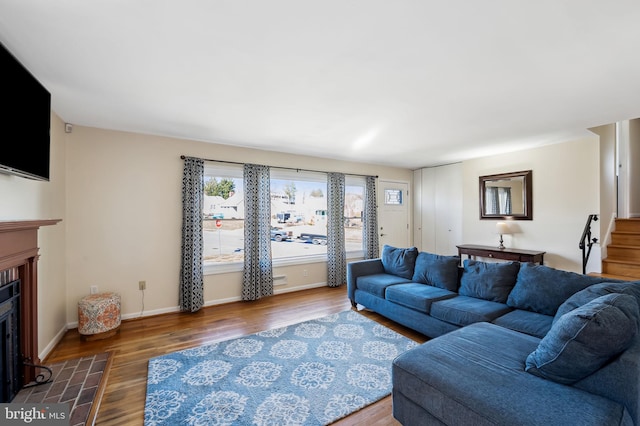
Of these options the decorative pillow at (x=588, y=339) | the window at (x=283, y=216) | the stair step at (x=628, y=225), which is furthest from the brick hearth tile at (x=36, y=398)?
the stair step at (x=628, y=225)

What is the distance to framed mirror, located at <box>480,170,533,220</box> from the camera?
4660 mm

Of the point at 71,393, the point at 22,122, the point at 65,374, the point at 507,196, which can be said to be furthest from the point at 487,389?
the point at 507,196

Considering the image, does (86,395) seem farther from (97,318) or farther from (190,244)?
(190,244)

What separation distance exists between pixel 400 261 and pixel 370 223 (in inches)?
70.6

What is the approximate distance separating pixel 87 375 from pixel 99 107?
2556mm

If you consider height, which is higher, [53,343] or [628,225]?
[628,225]

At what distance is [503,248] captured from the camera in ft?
15.6

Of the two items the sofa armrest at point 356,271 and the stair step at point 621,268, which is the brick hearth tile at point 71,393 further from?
the stair step at point 621,268

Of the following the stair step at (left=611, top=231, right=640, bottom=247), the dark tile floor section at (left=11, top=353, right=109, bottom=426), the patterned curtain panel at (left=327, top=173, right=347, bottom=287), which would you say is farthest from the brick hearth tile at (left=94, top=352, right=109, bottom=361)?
the stair step at (left=611, top=231, right=640, bottom=247)

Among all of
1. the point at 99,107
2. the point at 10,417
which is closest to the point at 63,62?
the point at 99,107

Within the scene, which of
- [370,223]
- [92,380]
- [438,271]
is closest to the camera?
[92,380]

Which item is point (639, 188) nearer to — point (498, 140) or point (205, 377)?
point (498, 140)

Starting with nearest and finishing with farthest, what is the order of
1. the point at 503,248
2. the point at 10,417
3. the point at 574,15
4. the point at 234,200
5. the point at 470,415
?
1. the point at 470,415
2. the point at 574,15
3. the point at 10,417
4. the point at 234,200
5. the point at 503,248

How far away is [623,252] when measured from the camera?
3.97 meters
